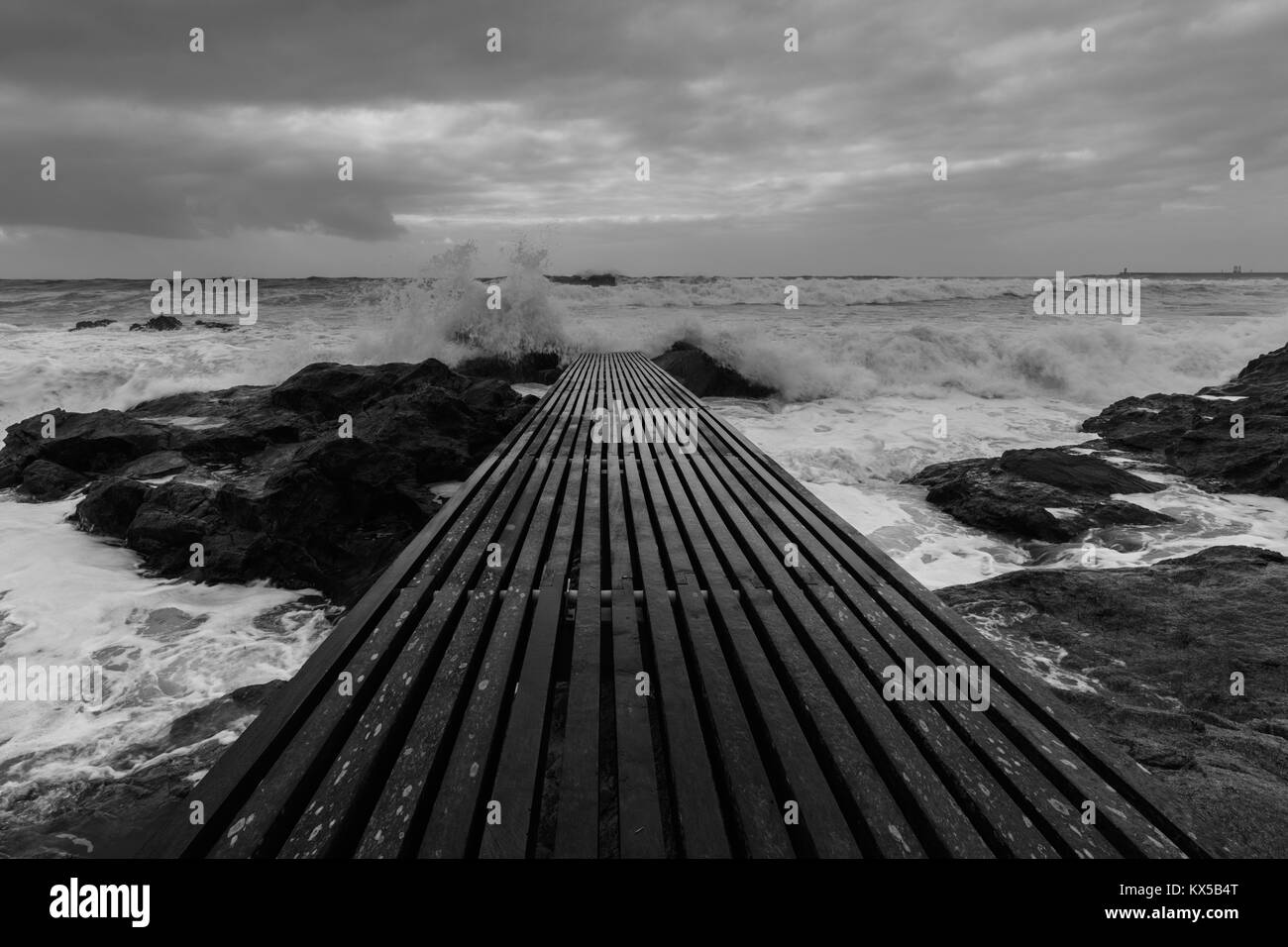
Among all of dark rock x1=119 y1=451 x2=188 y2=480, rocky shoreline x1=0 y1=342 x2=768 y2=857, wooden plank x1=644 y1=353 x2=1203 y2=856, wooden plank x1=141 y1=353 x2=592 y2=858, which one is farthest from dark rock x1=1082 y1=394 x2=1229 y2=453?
dark rock x1=119 y1=451 x2=188 y2=480

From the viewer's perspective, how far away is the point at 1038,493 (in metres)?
6.09

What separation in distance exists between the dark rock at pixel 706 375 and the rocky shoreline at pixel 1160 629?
6612mm

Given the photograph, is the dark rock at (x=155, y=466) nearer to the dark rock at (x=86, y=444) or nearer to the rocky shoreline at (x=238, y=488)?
the rocky shoreline at (x=238, y=488)

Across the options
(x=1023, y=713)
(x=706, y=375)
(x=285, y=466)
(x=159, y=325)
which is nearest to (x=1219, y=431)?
(x=706, y=375)

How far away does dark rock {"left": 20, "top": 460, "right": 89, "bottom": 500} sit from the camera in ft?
21.2

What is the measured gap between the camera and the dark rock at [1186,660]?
6.71ft

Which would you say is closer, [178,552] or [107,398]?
[178,552]

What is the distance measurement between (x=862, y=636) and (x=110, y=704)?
12.7ft

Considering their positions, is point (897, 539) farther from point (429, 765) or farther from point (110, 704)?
point (110, 704)

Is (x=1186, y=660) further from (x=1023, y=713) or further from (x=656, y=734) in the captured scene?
(x=656, y=734)

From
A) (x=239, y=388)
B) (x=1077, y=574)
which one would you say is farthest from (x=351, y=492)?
(x=239, y=388)

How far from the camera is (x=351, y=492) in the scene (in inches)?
213

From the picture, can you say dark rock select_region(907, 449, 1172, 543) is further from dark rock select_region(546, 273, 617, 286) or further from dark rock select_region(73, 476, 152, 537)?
dark rock select_region(546, 273, 617, 286)

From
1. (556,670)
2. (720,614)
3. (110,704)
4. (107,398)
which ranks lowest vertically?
(110,704)
